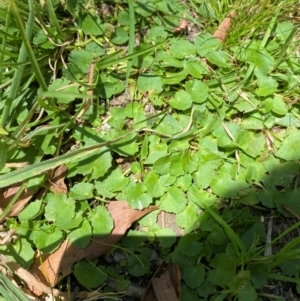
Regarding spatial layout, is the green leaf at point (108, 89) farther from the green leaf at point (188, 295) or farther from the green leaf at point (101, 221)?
the green leaf at point (188, 295)

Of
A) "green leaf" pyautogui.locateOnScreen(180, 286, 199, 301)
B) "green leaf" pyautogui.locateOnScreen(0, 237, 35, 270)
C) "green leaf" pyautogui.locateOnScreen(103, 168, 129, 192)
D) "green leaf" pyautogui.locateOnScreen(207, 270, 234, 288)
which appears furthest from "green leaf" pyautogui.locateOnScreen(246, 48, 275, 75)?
"green leaf" pyautogui.locateOnScreen(0, 237, 35, 270)

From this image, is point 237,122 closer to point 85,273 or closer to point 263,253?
point 263,253

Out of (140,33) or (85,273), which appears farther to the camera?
(140,33)

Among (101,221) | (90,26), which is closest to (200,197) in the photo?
(101,221)

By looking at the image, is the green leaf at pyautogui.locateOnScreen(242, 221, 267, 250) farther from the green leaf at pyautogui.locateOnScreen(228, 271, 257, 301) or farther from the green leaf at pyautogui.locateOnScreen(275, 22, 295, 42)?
the green leaf at pyautogui.locateOnScreen(275, 22, 295, 42)

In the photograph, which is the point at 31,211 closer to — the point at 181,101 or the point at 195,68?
the point at 181,101

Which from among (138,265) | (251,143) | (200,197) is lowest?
(138,265)

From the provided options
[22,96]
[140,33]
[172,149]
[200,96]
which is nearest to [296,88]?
[200,96]
